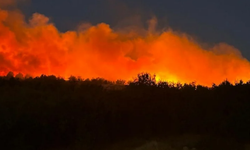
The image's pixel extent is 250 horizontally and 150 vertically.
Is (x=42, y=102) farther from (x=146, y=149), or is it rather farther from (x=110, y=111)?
(x=146, y=149)

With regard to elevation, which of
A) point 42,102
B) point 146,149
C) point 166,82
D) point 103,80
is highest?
point 103,80

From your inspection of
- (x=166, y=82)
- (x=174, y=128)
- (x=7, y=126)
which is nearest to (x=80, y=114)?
(x=7, y=126)

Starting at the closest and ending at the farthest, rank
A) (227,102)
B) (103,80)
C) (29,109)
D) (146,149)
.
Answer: (146,149) → (29,109) → (227,102) → (103,80)

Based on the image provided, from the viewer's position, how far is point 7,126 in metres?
19.3

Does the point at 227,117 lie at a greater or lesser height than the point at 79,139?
greater

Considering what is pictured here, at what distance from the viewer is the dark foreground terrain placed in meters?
20.5

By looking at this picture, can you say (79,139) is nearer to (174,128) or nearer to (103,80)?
(174,128)

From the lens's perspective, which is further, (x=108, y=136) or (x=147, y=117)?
(x=147, y=117)

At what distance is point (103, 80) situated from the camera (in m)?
48.4

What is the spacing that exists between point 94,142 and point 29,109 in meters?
4.21

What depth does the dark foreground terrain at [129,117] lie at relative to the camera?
20547 millimetres

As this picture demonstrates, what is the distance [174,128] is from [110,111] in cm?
482

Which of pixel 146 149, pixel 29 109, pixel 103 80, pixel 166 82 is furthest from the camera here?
pixel 103 80

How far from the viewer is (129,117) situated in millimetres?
24312
